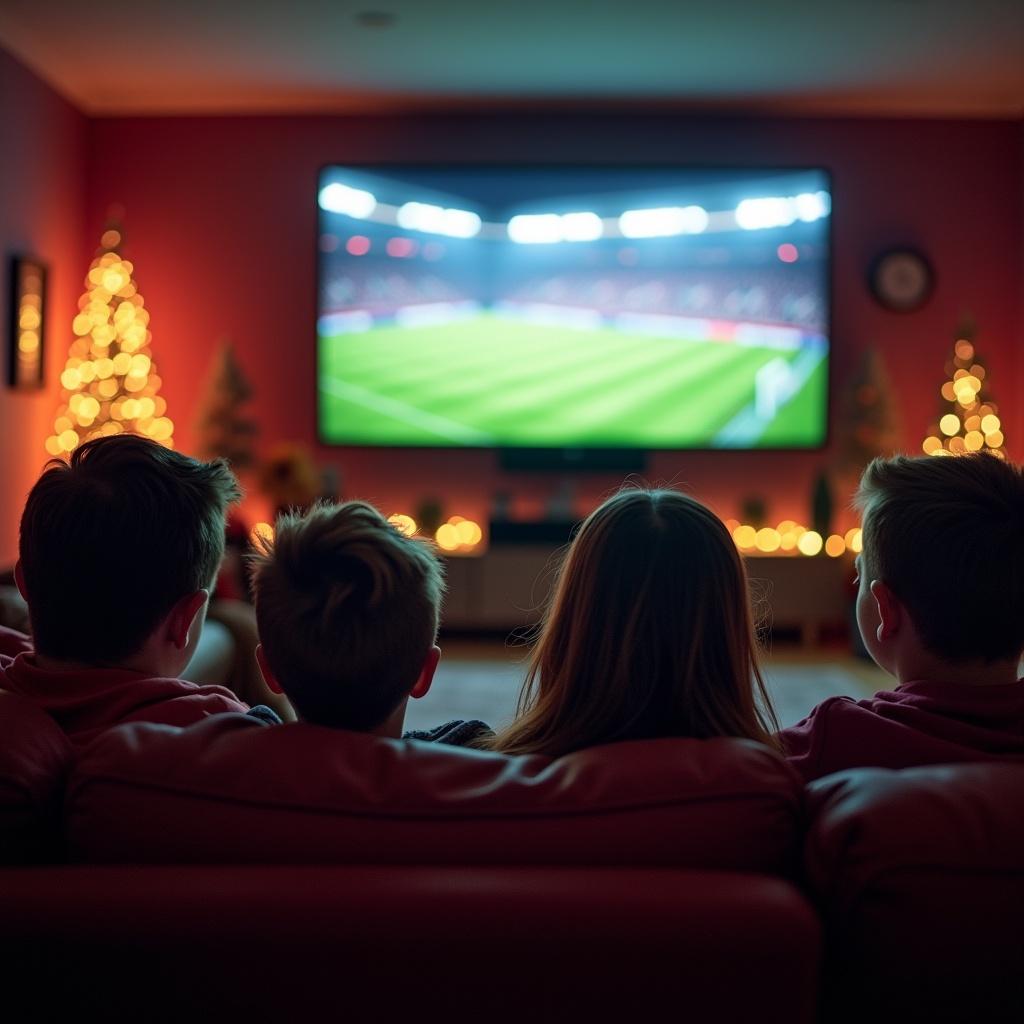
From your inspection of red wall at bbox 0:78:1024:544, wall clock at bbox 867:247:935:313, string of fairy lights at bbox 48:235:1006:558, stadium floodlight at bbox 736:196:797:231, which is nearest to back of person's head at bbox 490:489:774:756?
string of fairy lights at bbox 48:235:1006:558

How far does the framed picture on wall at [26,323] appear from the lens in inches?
217

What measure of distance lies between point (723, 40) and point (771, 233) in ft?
4.19

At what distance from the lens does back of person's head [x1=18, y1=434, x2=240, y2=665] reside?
1271 mm

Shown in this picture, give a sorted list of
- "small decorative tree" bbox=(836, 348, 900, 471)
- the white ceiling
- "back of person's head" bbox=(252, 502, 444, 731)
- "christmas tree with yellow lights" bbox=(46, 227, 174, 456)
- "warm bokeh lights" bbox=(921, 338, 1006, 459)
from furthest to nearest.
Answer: "small decorative tree" bbox=(836, 348, 900, 471) < "warm bokeh lights" bbox=(921, 338, 1006, 459) < "christmas tree with yellow lights" bbox=(46, 227, 174, 456) < the white ceiling < "back of person's head" bbox=(252, 502, 444, 731)

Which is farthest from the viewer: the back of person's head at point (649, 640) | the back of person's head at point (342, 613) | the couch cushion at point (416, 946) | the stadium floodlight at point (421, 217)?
the stadium floodlight at point (421, 217)

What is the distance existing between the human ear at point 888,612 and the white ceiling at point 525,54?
416 cm

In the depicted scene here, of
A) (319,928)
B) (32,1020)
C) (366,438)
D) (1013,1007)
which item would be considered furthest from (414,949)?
(366,438)

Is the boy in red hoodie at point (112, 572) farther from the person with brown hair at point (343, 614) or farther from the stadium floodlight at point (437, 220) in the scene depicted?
the stadium floodlight at point (437, 220)

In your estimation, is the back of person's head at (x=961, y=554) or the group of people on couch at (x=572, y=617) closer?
the group of people on couch at (x=572, y=617)

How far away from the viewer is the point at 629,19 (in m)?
5.09

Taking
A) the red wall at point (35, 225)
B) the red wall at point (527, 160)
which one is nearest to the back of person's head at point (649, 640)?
the red wall at point (35, 225)

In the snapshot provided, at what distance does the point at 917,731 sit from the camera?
1109 mm

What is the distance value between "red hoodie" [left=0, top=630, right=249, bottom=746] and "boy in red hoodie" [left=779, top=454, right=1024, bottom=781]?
0.59 m

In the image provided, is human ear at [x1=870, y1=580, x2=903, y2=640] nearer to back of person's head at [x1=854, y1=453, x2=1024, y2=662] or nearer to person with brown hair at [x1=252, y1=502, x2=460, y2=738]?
back of person's head at [x1=854, y1=453, x2=1024, y2=662]
